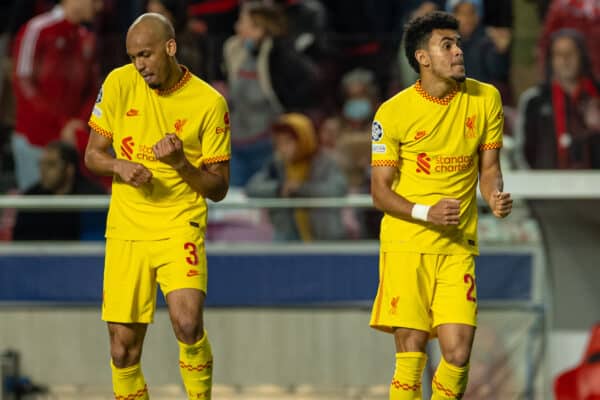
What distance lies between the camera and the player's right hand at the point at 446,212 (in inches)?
293

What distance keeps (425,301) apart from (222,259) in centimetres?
444

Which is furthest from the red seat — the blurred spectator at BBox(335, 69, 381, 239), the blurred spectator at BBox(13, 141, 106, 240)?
the blurred spectator at BBox(13, 141, 106, 240)

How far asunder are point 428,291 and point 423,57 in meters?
1.19

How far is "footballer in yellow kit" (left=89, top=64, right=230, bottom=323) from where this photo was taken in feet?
25.8

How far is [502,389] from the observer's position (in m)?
11.8

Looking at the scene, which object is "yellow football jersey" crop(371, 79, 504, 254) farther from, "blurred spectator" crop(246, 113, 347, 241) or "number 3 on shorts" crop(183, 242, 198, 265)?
"blurred spectator" crop(246, 113, 347, 241)

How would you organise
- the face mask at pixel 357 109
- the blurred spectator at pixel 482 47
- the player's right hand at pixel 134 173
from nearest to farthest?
1. the player's right hand at pixel 134 173
2. the blurred spectator at pixel 482 47
3. the face mask at pixel 357 109

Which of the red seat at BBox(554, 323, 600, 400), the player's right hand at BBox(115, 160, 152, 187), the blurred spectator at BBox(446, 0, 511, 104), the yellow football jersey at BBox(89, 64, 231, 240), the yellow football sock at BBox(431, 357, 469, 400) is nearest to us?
the player's right hand at BBox(115, 160, 152, 187)

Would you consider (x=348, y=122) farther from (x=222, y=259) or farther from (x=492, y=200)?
(x=492, y=200)

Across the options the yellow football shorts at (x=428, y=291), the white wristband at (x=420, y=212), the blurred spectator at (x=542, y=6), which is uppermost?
the blurred spectator at (x=542, y=6)

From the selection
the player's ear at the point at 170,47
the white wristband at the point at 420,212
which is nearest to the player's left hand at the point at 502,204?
the white wristband at the point at 420,212

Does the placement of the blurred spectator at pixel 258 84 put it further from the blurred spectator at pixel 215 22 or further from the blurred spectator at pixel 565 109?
the blurred spectator at pixel 565 109

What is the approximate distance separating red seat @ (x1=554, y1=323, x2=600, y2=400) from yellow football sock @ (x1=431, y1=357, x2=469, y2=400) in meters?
3.70

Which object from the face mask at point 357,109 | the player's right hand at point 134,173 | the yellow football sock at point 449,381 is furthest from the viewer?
the face mask at point 357,109
